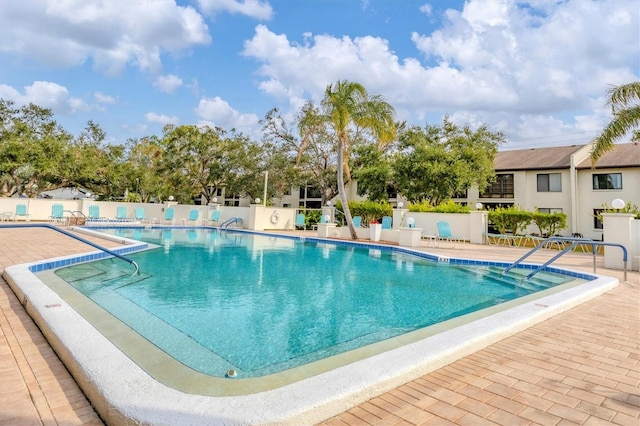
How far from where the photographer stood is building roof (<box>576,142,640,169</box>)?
23.4m

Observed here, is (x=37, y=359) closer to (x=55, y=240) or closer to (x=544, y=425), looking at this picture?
(x=544, y=425)

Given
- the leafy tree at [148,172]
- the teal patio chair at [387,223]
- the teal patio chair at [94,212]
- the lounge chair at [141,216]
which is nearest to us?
the teal patio chair at [387,223]

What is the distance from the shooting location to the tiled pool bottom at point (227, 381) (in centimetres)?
213

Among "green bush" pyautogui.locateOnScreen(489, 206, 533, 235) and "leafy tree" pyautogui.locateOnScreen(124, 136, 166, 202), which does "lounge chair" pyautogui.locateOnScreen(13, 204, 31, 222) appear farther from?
"green bush" pyautogui.locateOnScreen(489, 206, 533, 235)

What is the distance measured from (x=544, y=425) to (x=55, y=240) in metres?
13.7

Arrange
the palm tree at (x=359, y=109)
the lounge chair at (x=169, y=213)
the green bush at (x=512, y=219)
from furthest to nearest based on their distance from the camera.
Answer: the lounge chair at (x=169, y=213) → the green bush at (x=512, y=219) → the palm tree at (x=359, y=109)

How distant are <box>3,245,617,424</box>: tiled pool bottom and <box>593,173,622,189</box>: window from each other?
1032 inches

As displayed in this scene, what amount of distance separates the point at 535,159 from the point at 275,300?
93.0 feet

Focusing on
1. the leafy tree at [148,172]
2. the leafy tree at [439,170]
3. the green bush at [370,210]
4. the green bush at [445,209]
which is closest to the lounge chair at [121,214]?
the leafy tree at [148,172]

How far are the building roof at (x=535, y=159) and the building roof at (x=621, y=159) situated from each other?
4.86 feet

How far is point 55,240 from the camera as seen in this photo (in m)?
11.7

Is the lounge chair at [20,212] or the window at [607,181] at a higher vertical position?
the window at [607,181]

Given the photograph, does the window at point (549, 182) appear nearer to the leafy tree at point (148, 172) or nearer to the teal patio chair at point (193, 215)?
the teal patio chair at point (193, 215)

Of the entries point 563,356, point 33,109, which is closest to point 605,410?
point 563,356
